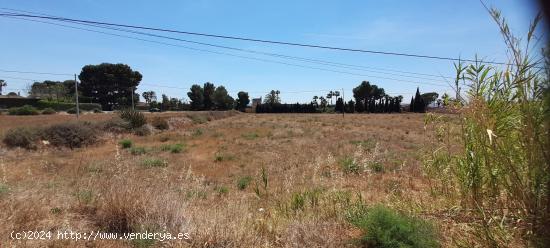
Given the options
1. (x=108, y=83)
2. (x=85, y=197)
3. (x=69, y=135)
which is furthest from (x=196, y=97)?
(x=85, y=197)

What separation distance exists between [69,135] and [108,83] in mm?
80981

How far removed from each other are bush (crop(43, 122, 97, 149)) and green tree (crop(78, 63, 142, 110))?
77.5 m

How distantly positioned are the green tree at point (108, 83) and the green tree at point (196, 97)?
16.0 m

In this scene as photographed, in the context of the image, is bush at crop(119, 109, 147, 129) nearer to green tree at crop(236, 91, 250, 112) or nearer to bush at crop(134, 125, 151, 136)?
bush at crop(134, 125, 151, 136)

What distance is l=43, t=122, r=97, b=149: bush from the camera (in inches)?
742

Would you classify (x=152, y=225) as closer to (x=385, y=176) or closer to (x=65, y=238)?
(x=65, y=238)

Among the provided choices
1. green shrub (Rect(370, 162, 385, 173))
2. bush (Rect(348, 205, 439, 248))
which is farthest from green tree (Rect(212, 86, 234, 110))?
bush (Rect(348, 205, 439, 248))

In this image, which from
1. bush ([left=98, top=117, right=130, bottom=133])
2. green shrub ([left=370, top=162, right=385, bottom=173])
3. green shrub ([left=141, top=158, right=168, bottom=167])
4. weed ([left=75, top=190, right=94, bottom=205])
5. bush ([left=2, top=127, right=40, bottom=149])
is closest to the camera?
weed ([left=75, top=190, right=94, bottom=205])

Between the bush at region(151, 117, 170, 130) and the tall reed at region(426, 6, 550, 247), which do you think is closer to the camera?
the tall reed at region(426, 6, 550, 247)

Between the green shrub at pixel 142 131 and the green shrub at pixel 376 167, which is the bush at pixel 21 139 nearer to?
the green shrub at pixel 142 131

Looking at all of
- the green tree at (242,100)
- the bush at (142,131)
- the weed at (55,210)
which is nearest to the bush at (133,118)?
the bush at (142,131)

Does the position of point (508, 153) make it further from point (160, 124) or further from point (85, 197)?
point (160, 124)

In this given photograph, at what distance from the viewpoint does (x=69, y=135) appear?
764 inches

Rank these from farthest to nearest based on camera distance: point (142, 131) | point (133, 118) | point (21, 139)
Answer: point (133, 118)
point (142, 131)
point (21, 139)
